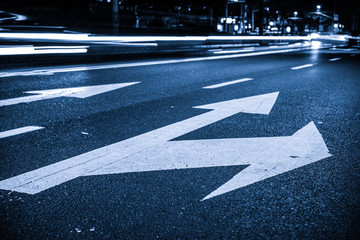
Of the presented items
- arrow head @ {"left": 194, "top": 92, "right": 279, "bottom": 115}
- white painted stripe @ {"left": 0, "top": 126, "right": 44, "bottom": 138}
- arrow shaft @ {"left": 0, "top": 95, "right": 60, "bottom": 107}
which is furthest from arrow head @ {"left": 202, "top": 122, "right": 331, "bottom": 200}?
arrow shaft @ {"left": 0, "top": 95, "right": 60, "bottom": 107}

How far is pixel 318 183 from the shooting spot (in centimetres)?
269

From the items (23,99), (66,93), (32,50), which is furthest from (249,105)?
(32,50)

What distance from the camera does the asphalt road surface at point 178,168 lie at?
2.11m

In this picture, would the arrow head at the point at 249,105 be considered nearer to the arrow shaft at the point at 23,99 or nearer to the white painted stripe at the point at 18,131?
the white painted stripe at the point at 18,131

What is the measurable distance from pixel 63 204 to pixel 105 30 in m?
18.2

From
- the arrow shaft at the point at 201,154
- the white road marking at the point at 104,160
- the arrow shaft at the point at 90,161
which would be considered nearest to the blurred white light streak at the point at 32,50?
the white road marking at the point at 104,160

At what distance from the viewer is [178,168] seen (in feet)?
9.68

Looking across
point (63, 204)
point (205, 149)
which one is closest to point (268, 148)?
point (205, 149)

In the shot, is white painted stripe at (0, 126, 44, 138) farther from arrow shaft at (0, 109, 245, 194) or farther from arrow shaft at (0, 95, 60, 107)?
arrow shaft at (0, 95, 60, 107)

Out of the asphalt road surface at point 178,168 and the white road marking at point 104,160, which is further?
the white road marking at point 104,160

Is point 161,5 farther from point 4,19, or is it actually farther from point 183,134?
point 183,134

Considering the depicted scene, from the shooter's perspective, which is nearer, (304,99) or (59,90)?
(304,99)

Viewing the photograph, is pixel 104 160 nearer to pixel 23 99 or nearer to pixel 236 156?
pixel 236 156

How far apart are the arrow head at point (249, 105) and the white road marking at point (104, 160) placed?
35 cm
